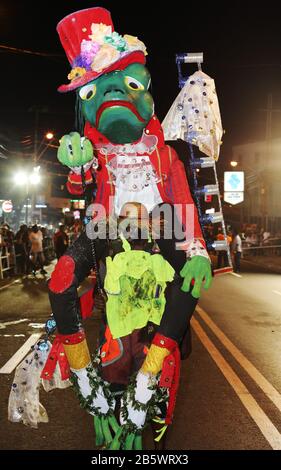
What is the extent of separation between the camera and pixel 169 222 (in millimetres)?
3275

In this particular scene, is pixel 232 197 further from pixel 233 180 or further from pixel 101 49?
pixel 101 49

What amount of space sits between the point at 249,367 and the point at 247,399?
4.03 feet

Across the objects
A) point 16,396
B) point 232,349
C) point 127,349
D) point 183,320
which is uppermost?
point 183,320

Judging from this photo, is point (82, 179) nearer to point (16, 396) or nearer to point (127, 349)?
point (127, 349)

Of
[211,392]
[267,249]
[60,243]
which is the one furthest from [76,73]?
[267,249]

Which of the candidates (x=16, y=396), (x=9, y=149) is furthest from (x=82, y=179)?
(x=9, y=149)

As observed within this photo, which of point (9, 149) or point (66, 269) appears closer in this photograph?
point (66, 269)

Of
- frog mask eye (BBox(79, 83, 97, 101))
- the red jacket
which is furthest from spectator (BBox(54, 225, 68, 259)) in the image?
frog mask eye (BBox(79, 83, 97, 101))

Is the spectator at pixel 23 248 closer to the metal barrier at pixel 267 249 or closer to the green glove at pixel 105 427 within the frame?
the green glove at pixel 105 427

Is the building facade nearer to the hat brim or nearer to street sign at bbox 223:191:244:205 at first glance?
street sign at bbox 223:191:244:205

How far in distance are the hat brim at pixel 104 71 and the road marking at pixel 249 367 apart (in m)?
3.50

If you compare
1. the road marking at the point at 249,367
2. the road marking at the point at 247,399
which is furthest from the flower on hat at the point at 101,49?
the road marking at the point at 249,367

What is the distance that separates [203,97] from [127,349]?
1933 mm

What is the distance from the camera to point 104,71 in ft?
10.6
